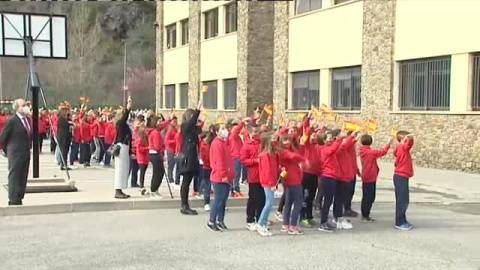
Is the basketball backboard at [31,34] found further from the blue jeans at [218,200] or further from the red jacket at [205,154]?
the blue jeans at [218,200]

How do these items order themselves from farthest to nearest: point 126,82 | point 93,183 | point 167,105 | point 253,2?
1. point 126,82
2. point 167,105
3. point 253,2
4. point 93,183

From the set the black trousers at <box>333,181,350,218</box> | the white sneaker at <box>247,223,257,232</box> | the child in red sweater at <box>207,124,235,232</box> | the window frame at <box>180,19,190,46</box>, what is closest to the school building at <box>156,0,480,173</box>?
the window frame at <box>180,19,190,46</box>

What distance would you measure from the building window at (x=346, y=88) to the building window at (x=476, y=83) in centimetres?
542

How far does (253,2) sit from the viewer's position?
99.3ft

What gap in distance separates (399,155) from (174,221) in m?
3.69

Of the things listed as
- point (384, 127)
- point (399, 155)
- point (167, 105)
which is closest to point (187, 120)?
point (399, 155)

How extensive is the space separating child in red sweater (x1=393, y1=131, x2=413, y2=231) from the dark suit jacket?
606cm

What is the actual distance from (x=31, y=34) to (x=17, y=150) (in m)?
4.64

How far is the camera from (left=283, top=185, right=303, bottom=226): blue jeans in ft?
28.0

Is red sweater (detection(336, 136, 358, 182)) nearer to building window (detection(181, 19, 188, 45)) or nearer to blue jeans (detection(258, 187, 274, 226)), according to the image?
blue jeans (detection(258, 187, 274, 226))

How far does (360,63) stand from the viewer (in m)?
21.9

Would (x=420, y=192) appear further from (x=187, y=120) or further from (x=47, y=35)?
(x=47, y=35)

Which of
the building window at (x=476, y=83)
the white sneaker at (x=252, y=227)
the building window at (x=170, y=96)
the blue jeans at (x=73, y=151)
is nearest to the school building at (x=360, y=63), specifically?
the building window at (x=476, y=83)

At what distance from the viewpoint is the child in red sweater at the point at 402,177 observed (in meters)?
9.13
